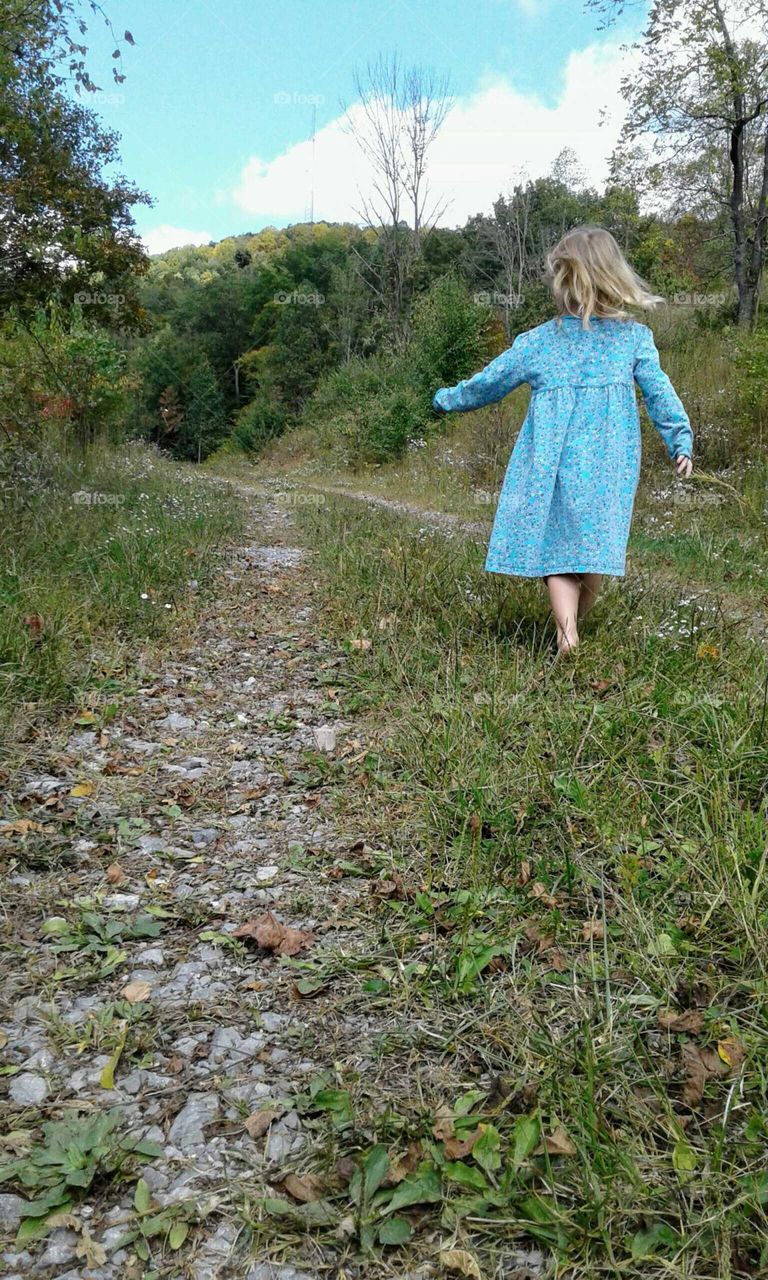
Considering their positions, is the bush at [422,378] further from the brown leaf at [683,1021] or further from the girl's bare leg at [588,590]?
the brown leaf at [683,1021]

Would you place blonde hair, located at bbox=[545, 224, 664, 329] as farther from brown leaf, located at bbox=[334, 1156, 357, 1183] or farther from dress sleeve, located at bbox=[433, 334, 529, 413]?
brown leaf, located at bbox=[334, 1156, 357, 1183]

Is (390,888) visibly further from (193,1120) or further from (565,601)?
(565,601)

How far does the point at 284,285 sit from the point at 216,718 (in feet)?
148

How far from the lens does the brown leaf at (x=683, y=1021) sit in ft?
5.65

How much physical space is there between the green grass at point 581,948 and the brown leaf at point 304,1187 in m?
0.10

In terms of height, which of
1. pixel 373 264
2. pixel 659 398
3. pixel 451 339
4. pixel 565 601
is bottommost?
pixel 565 601

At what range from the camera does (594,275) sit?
396 cm

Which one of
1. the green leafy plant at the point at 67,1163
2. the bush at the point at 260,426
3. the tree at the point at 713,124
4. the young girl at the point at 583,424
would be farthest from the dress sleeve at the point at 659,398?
the bush at the point at 260,426

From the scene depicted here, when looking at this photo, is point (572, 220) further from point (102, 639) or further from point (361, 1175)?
point (361, 1175)

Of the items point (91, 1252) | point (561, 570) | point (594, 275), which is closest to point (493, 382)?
point (594, 275)

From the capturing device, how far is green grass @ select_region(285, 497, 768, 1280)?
1.38 m

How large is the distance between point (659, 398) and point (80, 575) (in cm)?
373

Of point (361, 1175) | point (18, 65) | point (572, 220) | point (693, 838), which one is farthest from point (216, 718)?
point (572, 220)

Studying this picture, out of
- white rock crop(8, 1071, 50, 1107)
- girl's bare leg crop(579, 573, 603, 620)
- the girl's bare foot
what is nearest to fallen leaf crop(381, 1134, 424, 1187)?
white rock crop(8, 1071, 50, 1107)
